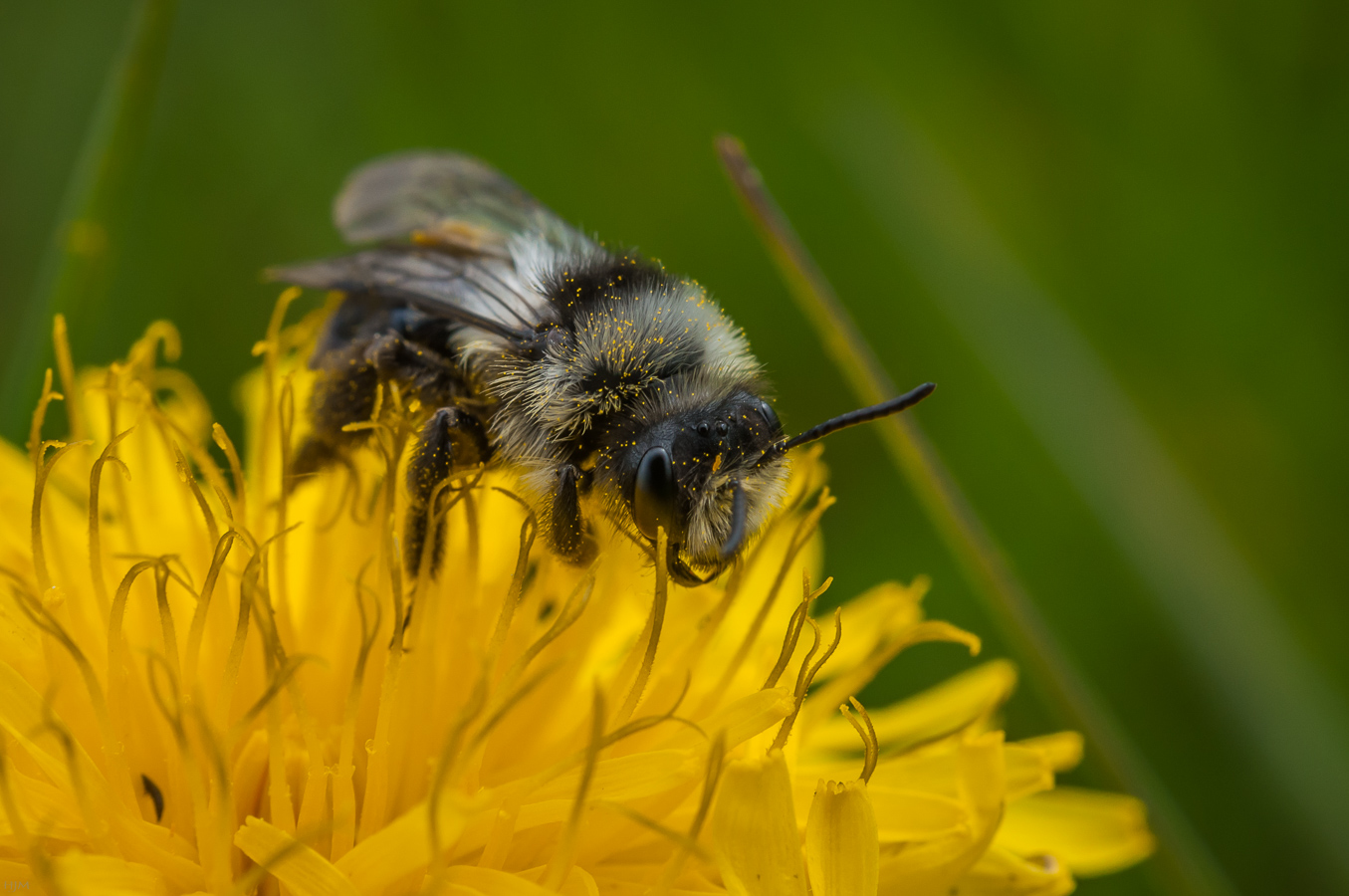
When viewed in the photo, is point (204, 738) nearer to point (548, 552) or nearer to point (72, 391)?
point (548, 552)

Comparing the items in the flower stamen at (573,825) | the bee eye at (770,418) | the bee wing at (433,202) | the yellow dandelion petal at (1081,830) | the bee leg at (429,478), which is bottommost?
the yellow dandelion petal at (1081,830)

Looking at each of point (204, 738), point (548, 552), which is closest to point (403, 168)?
point (548, 552)

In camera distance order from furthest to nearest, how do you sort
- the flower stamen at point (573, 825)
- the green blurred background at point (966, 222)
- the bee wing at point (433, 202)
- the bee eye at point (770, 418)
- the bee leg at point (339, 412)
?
the green blurred background at point (966, 222), the bee wing at point (433, 202), the bee leg at point (339, 412), the bee eye at point (770, 418), the flower stamen at point (573, 825)

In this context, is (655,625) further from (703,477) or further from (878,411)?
(878,411)

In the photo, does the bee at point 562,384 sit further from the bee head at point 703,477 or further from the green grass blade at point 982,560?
the green grass blade at point 982,560

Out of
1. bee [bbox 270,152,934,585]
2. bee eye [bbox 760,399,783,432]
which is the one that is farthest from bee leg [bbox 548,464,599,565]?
bee eye [bbox 760,399,783,432]

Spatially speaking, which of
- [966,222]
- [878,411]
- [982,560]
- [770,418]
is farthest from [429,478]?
[966,222]

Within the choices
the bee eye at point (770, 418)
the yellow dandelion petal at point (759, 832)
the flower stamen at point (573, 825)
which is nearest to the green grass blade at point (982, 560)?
the bee eye at point (770, 418)
